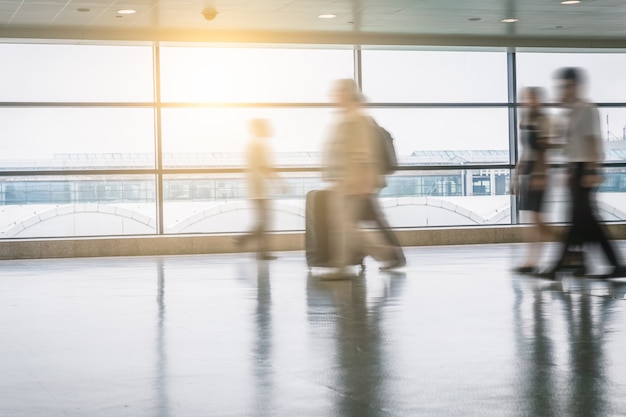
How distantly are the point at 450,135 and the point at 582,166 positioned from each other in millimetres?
8364

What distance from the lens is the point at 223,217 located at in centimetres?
1544

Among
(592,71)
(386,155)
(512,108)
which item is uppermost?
(592,71)

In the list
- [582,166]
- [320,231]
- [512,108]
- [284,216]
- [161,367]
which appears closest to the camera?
[161,367]

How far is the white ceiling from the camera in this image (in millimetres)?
11656

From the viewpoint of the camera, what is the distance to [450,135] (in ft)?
52.7

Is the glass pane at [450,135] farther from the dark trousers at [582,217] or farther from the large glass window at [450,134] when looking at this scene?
the dark trousers at [582,217]

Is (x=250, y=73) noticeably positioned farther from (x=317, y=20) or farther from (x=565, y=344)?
(x=565, y=344)

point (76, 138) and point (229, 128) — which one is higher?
point (229, 128)

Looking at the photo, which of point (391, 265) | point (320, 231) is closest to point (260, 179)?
point (320, 231)

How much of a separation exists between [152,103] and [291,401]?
36.9ft

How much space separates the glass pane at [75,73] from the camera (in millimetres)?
14023

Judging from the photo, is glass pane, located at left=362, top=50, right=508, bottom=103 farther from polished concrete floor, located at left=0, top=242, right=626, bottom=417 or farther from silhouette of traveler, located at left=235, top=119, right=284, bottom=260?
polished concrete floor, located at left=0, top=242, right=626, bottom=417

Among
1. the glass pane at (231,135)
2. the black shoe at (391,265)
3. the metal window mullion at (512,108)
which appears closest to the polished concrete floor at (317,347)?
the black shoe at (391,265)

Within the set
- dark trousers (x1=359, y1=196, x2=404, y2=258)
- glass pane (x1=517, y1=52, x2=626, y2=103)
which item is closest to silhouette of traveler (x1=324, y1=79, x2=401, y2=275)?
dark trousers (x1=359, y1=196, x2=404, y2=258)
